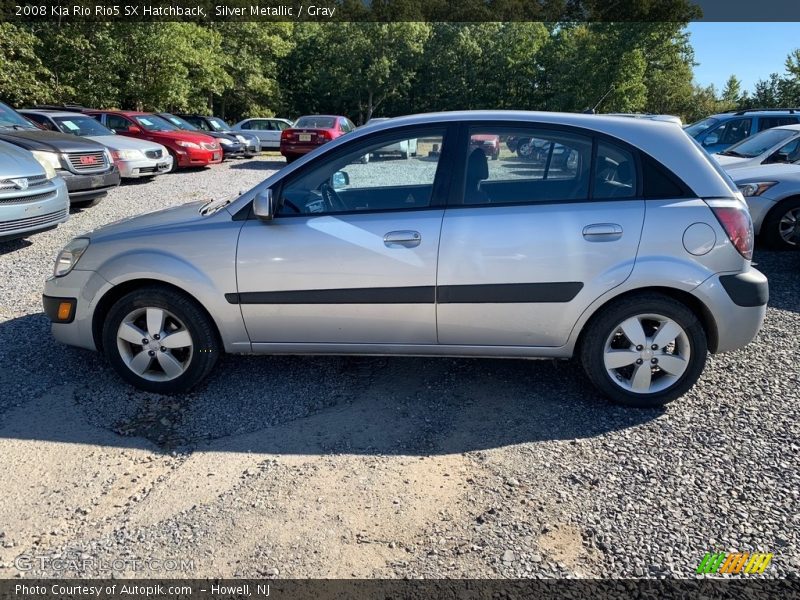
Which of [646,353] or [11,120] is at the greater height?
[11,120]

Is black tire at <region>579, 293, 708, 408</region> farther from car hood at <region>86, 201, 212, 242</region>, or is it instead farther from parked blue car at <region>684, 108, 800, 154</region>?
parked blue car at <region>684, 108, 800, 154</region>

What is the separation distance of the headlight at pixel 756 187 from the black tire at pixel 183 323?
687 cm

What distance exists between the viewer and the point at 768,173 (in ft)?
25.5

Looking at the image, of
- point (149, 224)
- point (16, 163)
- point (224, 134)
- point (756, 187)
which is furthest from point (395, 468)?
point (224, 134)

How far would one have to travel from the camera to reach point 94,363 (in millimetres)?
4266

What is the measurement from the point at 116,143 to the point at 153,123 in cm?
401

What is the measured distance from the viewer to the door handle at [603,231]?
3.42 meters

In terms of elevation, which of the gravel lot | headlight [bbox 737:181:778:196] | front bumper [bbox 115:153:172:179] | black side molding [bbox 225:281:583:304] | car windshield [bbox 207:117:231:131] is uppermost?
car windshield [bbox 207:117:231:131]

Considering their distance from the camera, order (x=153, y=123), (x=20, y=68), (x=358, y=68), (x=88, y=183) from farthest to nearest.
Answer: (x=358, y=68), (x=20, y=68), (x=153, y=123), (x=88, y=183)

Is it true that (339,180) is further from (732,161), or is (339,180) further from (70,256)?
(732,161)

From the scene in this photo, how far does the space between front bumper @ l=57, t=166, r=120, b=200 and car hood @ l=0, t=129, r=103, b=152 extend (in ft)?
1.28

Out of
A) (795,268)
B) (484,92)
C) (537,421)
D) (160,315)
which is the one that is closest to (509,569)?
(537,421)

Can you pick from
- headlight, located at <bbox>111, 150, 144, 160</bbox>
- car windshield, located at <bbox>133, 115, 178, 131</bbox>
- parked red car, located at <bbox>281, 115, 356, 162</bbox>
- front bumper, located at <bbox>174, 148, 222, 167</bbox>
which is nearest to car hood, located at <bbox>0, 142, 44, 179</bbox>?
headlight, located at <bbox>111, 150, 144, 160</bbox>

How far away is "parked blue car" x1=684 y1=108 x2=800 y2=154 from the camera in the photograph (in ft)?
39.9
